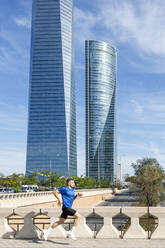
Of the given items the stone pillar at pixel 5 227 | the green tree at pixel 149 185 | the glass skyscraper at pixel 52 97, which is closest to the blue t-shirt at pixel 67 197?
the stone pillar at pixel 5 227

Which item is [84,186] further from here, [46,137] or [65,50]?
[65,50]

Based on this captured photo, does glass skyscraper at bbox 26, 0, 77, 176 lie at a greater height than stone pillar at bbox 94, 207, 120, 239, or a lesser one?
greater

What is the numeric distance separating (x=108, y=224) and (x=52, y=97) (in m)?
151

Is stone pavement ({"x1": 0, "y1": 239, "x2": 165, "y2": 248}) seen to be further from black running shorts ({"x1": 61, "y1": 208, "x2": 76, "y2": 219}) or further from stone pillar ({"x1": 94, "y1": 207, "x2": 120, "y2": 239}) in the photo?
black running shorts ({"x1": 61, "y1": 208, "x2": 76, "y2": 219})

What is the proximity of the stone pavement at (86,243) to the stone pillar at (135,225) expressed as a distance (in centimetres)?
25

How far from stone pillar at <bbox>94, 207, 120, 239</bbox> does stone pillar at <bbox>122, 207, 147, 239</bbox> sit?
28cm

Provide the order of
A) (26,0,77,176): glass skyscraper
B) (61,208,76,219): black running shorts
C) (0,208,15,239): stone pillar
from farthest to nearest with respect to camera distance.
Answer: (26,0,77,176): glass skyscraper → (0,208,15,239): stone pillar → (61,208,76,219): black running shorts

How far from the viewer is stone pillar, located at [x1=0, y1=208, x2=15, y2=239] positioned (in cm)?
945

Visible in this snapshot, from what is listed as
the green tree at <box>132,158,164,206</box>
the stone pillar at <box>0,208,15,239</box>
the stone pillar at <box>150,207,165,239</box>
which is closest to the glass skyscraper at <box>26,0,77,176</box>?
the green tree at <box>132,158,164,206</box>

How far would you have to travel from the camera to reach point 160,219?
30.5 ft

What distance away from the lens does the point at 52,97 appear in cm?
15900

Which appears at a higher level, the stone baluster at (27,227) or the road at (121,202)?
the stone baluster at (27,227)

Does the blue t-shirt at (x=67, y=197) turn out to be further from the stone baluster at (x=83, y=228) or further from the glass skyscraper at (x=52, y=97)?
the glass skyscraper at (x=52, y=97)

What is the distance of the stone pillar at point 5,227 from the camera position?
945cm
